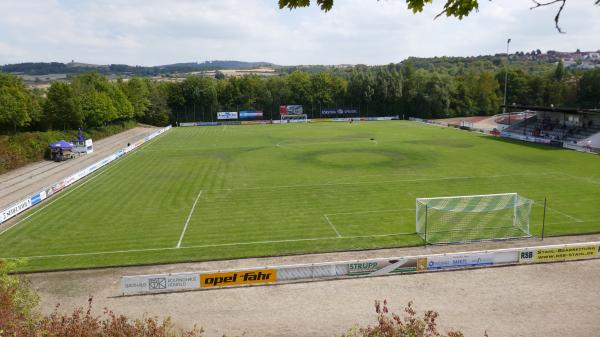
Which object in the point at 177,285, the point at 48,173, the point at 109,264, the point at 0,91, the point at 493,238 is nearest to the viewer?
the point at 177,285

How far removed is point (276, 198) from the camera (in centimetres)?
3472

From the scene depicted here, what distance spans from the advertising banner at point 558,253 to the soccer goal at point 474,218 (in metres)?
3.33

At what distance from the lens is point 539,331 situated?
16109 mm

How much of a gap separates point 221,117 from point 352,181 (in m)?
75.5

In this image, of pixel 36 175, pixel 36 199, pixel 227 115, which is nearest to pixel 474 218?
pixel 36 199

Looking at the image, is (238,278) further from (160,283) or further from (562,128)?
(562,128)

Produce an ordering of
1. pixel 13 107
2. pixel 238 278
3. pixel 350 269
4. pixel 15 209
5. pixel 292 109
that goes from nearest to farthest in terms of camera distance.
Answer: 1. pixel 238 278
2. pixel 350 269
3. pixel 15 209
4. pixel 13 107
5. pixel 292 109

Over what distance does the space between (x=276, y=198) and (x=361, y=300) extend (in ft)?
55.4

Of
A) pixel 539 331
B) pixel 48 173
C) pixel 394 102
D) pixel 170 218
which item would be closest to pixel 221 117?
pixel 394 102

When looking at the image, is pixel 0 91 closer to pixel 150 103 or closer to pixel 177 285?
pixel 150 103

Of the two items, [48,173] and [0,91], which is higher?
[0,91]

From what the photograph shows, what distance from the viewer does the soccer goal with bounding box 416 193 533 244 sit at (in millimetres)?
25734

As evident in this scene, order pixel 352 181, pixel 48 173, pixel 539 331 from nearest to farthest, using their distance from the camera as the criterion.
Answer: pixel 539 331 < pixel 352 181 < pixel 48 173

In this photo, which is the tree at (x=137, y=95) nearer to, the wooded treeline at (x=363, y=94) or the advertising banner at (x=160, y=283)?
the wooded treeline at (x=363, y=94)
